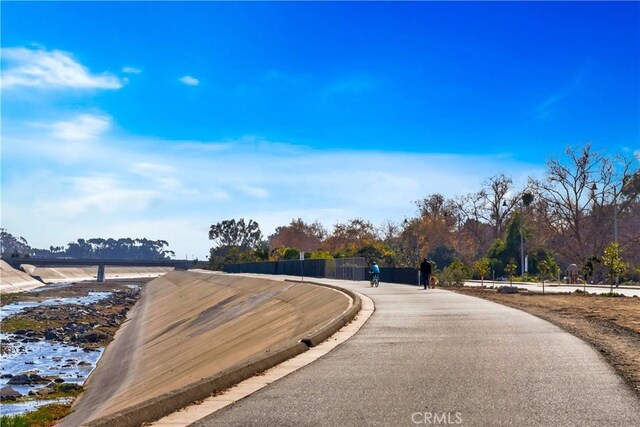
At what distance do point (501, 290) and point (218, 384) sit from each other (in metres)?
31.2

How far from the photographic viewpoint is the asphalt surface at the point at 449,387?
793 cm

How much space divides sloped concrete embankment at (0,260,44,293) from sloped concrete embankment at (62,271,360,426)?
7692cm

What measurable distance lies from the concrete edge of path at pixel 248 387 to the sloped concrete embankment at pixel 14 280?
11464 centimetres

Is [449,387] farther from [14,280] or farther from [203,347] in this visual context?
[14,280]

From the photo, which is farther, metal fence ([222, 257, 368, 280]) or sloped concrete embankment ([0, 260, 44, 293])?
sloped concrete embankment ([0, 260, 44, 293])

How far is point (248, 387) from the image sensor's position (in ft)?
33.7

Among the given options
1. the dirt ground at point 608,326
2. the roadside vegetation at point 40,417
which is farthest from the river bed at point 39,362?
the dirt ground at point 608,326

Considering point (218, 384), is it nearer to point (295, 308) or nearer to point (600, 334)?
point (600, 334)

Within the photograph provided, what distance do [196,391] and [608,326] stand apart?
1271 cm

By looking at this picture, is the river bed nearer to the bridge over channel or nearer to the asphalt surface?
the asphalt surface
